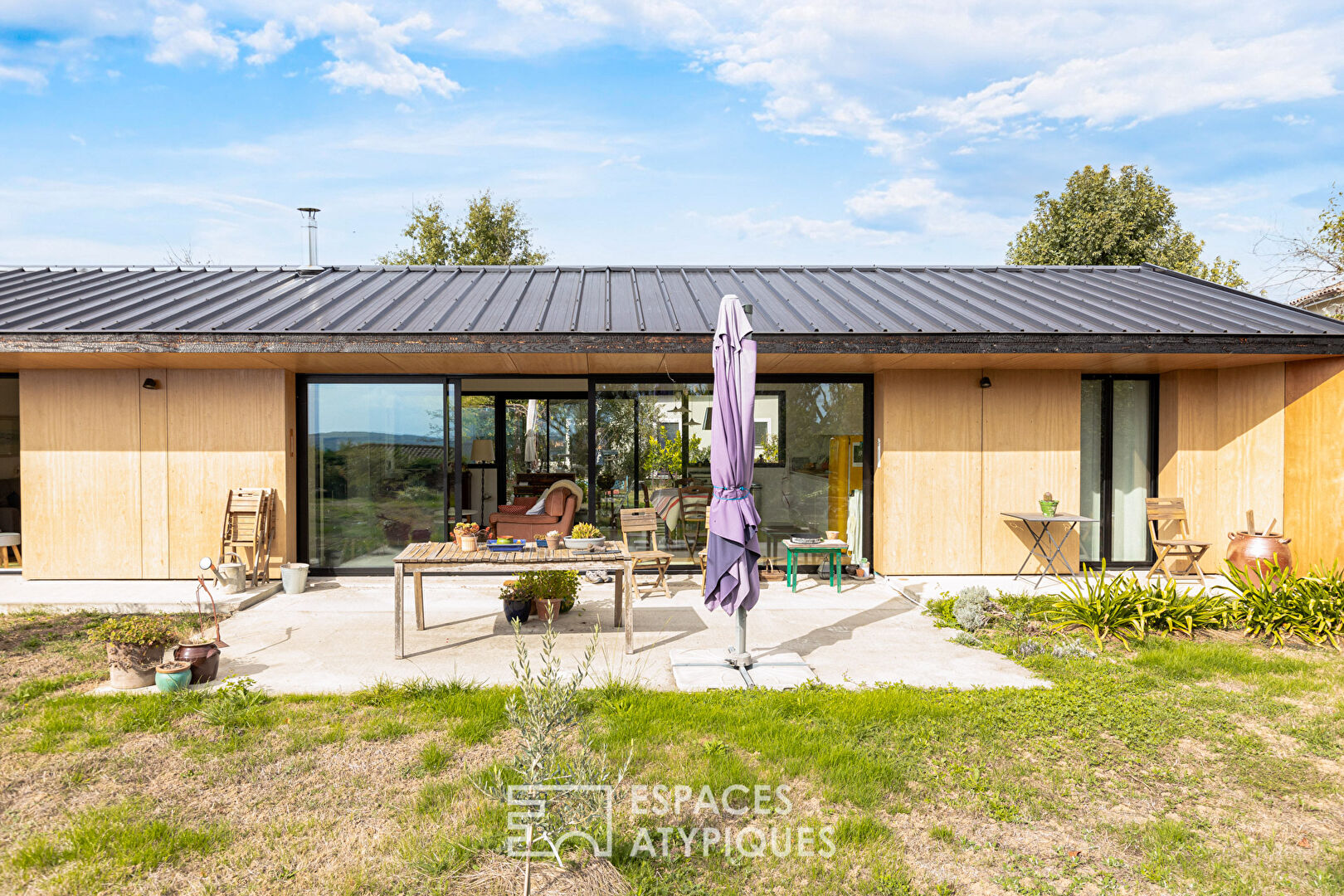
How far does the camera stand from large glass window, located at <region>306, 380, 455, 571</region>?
805cm

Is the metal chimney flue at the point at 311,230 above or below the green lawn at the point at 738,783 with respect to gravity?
above

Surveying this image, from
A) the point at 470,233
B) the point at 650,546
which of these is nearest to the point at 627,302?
the point at 650,546

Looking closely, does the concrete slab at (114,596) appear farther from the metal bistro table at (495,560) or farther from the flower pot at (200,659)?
the metal bistro table at (495,560)

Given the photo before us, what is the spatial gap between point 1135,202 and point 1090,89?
303 inches

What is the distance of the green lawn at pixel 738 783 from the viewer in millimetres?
2568

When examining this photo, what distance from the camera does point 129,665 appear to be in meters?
4.40

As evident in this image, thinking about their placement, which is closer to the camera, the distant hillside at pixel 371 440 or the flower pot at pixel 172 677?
the flower pot at pixel 172 677

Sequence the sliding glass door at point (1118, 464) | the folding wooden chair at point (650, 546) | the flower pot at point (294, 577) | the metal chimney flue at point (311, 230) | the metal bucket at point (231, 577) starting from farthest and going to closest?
1. the metal chimney flue at point (311, 230)
2. the sliding glass door at point (1118, 464)
3. the folding wooden chair at point (650, 546)
4. the flower pot at point (294, 577)
5. the metal bucket at point (231, 577)

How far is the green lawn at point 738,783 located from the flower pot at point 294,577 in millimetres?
2501

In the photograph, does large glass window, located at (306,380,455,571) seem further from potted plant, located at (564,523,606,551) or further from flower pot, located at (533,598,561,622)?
potted plant, located at (564,523,606,551)

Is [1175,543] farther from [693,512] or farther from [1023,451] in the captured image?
[693,512]

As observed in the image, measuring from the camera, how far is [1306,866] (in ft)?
8.66

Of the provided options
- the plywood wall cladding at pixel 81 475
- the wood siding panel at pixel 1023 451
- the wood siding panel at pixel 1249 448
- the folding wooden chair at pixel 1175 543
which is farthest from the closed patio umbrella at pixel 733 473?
the plywood wall cladding at pixel 81 475

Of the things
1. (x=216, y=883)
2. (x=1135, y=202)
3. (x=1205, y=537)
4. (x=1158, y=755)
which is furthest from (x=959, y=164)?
(x=216, y=883)
